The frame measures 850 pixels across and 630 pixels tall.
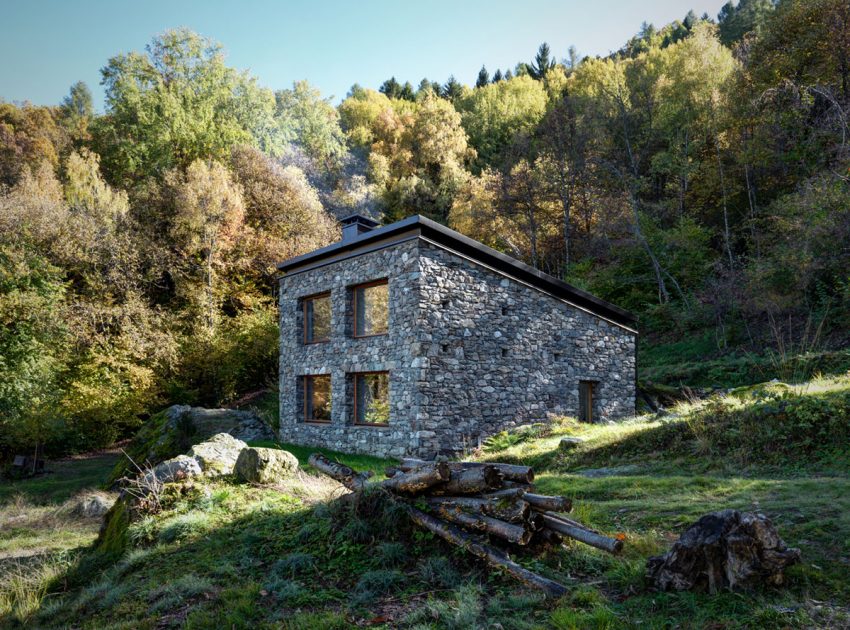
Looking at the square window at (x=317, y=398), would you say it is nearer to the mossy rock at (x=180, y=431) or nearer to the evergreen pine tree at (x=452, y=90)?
the mossy rock at (x=180, y=431)

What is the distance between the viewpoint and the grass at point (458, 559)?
3.75 meters

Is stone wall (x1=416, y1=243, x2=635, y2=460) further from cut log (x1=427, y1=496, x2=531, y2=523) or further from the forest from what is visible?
cut log (x1=427, y1=496, x2=531, y2=523)

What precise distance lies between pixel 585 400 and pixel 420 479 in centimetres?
1100

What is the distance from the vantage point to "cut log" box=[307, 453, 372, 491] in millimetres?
6527

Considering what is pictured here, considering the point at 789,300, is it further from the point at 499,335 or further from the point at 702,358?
the point at 499,335

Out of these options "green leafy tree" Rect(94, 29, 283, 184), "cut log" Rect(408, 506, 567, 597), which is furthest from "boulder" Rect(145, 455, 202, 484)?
"green leafy tree" Rect(94, 29, 283, 184)

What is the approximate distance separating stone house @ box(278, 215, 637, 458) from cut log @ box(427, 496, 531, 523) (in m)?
7.31

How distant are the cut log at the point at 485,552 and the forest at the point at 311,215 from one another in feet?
40.5

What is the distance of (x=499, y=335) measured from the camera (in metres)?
13.8

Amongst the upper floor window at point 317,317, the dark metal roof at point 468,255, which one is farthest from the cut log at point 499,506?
the upper floor window at point 317,317

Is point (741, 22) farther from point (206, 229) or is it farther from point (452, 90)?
point (206, 229)

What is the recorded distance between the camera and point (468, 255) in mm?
13781

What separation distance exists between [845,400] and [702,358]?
11718 mm

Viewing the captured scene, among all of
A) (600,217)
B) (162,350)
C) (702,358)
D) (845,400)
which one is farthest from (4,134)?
(845,400)
